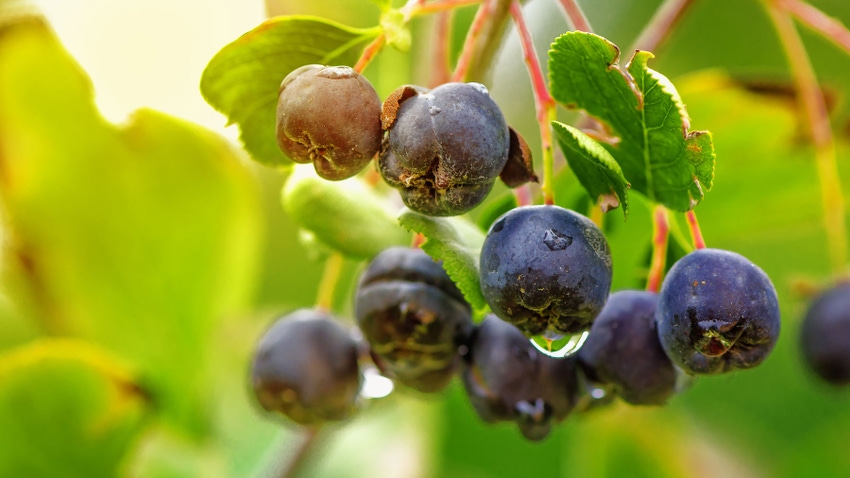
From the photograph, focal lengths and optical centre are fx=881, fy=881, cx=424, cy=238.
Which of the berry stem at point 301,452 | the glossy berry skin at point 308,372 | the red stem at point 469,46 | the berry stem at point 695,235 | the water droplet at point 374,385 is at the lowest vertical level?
the berry stem at point 301,452

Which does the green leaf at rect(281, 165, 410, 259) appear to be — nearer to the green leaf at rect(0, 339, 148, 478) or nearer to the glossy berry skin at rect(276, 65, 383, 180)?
the glossy berry skin at rect(276, 65, 383, 180)

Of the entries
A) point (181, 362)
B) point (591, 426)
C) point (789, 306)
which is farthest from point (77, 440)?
point (789, 306)

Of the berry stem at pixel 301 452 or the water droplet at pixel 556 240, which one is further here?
the berry stem at pixel 301 452

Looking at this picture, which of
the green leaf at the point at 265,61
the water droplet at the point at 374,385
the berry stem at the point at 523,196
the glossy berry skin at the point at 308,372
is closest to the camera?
the green leaf at the point at 265,61

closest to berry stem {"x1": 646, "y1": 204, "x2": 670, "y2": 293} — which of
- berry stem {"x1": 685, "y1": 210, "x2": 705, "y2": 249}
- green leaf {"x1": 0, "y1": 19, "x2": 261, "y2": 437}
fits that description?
berry stem {"x1": 685, "y1": 210, "x2": 705, "y2": 249}

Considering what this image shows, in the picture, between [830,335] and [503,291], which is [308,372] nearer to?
[503,291]

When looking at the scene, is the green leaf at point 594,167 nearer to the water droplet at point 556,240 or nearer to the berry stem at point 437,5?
the water droplet at point 556,240

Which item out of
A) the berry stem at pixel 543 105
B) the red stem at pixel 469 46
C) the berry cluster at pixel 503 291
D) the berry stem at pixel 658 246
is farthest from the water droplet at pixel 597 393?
the red stem at pixel 469 46

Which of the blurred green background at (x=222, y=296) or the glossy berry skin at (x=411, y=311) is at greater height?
the glossy berry skin at (x=411, y=311)

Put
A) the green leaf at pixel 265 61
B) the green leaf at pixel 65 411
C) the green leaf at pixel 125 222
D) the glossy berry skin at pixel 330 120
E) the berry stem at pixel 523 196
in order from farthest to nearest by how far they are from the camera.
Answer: the green leaf at pixel 125 222 < the green leaf at pixel 65 411 < the berry stem at pixel 523 196 < the green leaf at pixel 265 61 < the glossy berry skin at pixel 330 120
